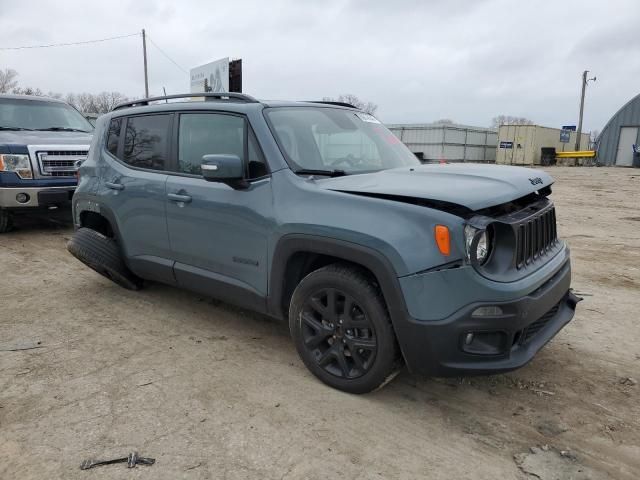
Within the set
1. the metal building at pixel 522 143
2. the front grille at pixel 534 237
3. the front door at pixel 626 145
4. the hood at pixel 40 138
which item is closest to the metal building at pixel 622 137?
the front door at pixel 626 145

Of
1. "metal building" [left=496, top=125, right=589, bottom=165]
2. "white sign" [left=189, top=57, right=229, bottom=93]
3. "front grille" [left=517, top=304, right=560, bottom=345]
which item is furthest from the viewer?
"metal building" [left=496, top=125, right=589, bottom=165]

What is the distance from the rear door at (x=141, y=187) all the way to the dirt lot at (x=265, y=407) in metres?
0.56

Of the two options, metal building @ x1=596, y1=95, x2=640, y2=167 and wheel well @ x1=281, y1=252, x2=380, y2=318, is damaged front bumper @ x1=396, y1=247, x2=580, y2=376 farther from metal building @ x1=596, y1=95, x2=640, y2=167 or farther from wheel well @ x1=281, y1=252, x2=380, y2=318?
metal building @ x1=596, y1=95, x2=640, y2=167

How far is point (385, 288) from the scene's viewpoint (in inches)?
108

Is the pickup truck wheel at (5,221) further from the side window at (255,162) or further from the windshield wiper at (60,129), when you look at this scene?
the side window at (255,162)

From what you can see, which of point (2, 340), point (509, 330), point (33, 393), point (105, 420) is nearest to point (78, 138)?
point (2, 340)

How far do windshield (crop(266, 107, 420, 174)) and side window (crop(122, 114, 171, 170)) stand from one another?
44.4 inches

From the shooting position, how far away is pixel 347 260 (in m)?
3.02

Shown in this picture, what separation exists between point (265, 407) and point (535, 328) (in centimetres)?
170

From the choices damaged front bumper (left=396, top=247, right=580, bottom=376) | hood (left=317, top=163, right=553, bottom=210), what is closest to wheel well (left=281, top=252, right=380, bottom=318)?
hood (left=317, top=163, right=553, bottom=210)

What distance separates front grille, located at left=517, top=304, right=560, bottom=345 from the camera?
281cm

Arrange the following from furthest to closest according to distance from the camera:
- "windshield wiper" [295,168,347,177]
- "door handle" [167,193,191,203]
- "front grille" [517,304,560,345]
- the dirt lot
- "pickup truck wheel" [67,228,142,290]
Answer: "pickup truck wheel" [67,228,142,290]
"door handle" [167,193,191,203]
"windshield wiper" [295,168,347,177]
"front grille" [517,304,560,345]
the dirt lot

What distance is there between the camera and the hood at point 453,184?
2.72 m

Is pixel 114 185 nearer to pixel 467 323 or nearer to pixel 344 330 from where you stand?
pixel 344 330
